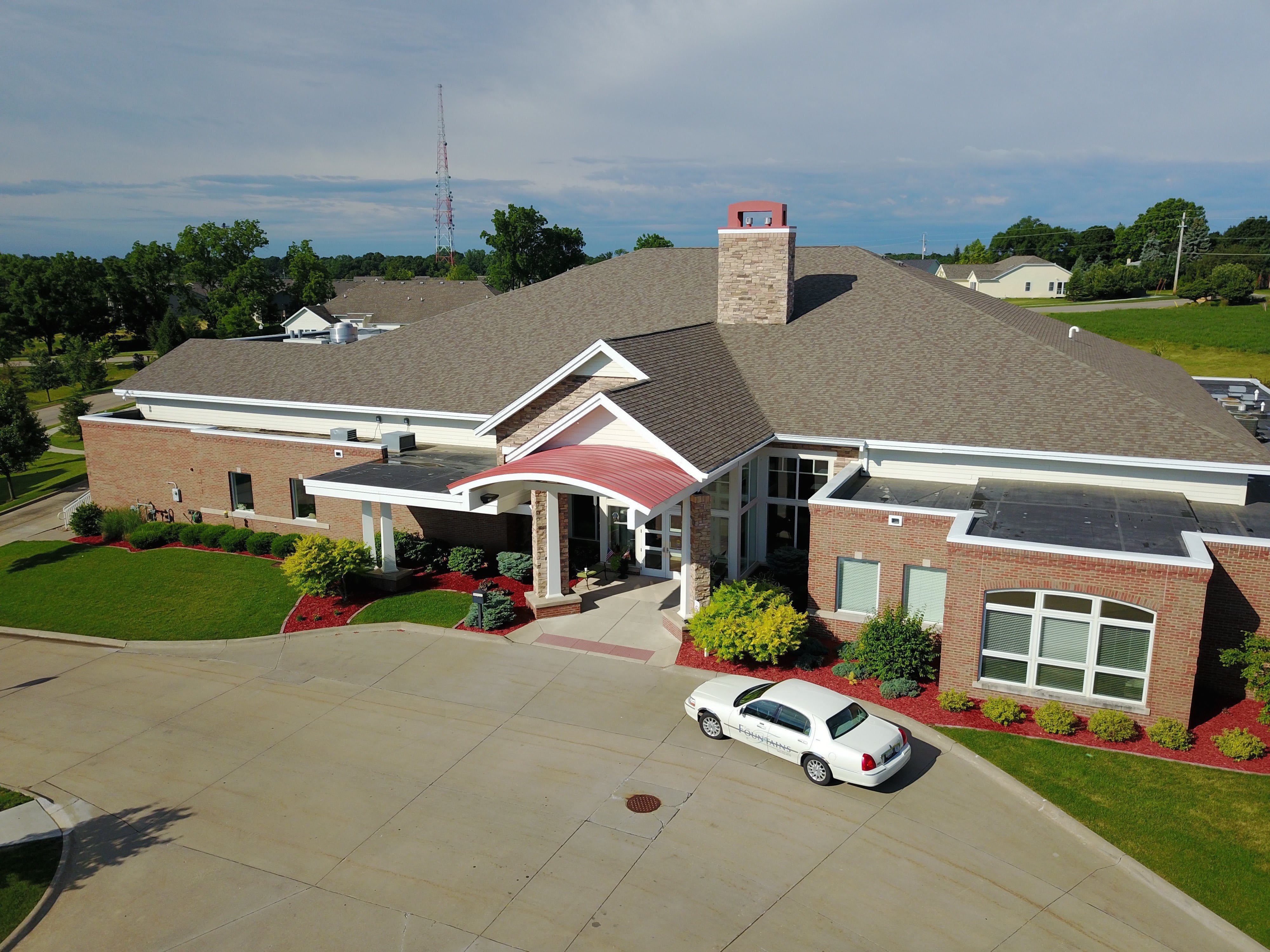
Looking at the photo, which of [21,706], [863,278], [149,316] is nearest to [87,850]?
[21,706]

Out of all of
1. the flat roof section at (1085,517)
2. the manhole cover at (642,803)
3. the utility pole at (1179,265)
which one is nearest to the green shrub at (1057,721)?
the flat roof section at (1085,517)

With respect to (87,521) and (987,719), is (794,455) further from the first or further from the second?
(87,521)

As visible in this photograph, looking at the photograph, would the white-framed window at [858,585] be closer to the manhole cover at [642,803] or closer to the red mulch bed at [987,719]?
the red mulch bed at [987,719]

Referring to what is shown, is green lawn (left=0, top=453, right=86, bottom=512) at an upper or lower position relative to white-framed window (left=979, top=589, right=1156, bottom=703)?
lower

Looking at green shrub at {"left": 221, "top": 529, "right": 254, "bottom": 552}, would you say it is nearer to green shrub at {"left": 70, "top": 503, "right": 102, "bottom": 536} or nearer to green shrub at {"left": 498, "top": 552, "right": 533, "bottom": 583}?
green shrub at {"left": 70, "top": 503, "right": 102, "bottom": 536}

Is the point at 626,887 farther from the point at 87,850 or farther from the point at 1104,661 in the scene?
the point at 1104,661

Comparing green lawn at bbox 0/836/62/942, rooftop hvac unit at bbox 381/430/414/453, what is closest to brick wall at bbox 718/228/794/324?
rooftop hvac unit at bbox 381/430/414/453

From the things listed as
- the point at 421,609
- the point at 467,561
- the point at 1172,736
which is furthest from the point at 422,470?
the point at 1172,736
